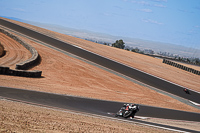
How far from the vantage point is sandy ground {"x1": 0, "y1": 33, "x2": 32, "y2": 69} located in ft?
79.9

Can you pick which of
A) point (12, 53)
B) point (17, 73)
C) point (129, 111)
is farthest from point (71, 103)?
point (12, 53)

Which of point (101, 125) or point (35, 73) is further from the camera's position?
point (35, 73)

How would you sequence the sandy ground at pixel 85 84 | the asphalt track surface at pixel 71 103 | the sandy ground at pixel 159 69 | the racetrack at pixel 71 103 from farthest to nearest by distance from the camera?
the sandy ground at pixel 159 69
the sandy ground at pixel 85 84
the racetrack at pixel 71 103
the asphalt track surface at pixel 71 103

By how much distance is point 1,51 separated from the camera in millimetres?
27656

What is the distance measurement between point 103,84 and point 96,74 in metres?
3.76

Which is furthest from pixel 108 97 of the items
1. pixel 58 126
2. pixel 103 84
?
pixel 58 126

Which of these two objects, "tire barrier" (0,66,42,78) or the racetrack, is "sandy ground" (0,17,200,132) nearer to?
"tire barrier" (0,66,42,78)

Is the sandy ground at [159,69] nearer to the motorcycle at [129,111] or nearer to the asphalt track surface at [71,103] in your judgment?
the asphalt track surface at [71,103]

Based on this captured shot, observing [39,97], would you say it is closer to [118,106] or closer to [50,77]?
[118,106]

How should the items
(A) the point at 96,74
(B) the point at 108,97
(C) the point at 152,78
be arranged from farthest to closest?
(C) the point at 152,78
(A) the point at 96,74
(B) the point at 108,97

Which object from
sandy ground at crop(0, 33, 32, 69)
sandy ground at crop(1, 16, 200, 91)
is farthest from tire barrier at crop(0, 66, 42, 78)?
sandy ground at crop(1, 16, 200, 91)

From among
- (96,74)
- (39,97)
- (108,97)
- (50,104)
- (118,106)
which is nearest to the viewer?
(50,104)

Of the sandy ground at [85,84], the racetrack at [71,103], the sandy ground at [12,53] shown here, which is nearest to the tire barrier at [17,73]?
the sandy ground at [85,84]

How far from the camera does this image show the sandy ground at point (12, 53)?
24344 mm
